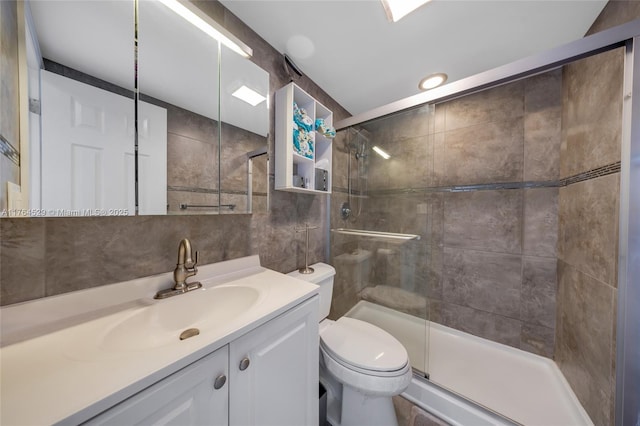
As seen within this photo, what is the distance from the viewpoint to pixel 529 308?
154 centimetres

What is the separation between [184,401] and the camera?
1.65 ft

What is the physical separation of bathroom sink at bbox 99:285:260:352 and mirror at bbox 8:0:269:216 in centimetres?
36

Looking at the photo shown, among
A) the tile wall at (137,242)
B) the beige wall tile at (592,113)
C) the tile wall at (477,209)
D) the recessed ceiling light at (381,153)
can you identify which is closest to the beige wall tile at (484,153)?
the tile wall at (477,209)

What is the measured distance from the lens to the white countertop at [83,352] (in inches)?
14.5

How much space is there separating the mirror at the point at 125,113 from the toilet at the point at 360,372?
2.83ft

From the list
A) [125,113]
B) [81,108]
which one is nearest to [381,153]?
[125,113]

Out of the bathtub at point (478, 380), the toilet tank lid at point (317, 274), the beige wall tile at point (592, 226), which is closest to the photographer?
the beige wall tile at point (592, 226)

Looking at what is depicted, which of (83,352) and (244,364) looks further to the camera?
(244,364)

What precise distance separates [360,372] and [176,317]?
34.1 inches

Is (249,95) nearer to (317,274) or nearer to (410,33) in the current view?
(410,33)

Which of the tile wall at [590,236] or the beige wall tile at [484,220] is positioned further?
the beige wall tile at [484,220]

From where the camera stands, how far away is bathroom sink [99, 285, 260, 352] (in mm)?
618

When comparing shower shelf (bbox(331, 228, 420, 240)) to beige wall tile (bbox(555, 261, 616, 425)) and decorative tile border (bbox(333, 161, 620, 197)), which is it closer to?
decorative tile border (bbox(333, 161, 620, 197))

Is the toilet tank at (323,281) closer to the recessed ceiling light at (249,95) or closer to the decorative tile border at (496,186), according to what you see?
the decorative tile border at (496,186)
